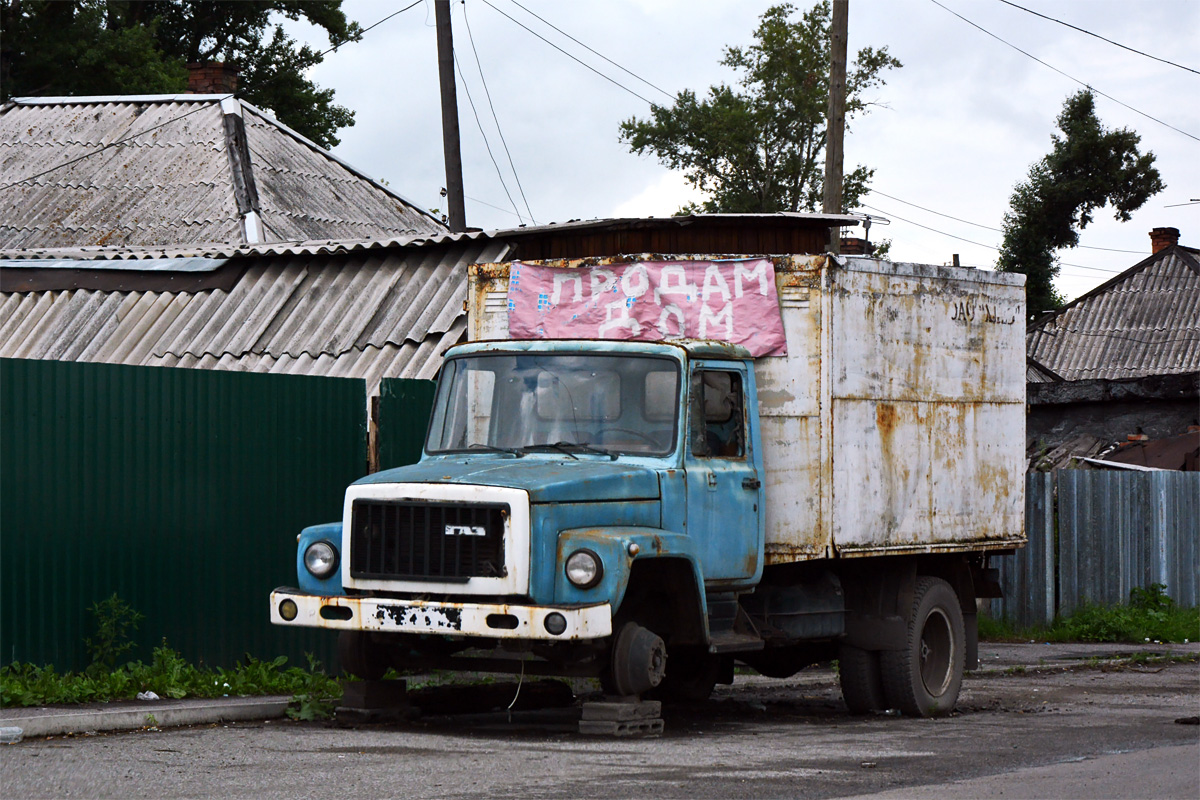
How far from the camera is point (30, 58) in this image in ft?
127

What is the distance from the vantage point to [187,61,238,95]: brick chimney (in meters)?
31.0

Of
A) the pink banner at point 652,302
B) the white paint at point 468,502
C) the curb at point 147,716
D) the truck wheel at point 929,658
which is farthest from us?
the truck wheel at point 929,658

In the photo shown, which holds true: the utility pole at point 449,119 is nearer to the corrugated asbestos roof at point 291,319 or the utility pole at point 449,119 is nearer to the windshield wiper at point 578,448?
the corrugated asbestos roof at point 291,319

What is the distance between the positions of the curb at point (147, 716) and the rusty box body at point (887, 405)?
3.11 meters

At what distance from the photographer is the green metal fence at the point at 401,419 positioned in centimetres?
1267

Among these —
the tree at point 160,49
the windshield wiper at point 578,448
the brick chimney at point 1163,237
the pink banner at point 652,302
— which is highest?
the tree at point 160,49

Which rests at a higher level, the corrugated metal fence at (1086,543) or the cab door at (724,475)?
the cab door at (724,475)

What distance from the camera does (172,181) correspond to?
2477 cm

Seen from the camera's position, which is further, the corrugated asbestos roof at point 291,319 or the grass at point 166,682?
the corrugated asbestos roof at point 291,319

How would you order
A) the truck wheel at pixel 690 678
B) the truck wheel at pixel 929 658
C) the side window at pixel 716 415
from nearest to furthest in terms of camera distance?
the side window at pixel 716 415, the truck wheel at pixel 929 658, the truck wheel at pixel 690 678

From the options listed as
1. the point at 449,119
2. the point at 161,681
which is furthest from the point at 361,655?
the point at 449,119

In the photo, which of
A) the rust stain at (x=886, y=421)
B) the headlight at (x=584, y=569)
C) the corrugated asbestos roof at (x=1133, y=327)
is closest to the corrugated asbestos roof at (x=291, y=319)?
→ the rust stain at (x=886, y=421)

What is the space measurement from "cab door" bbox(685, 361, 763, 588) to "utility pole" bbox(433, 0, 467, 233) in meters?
12.3

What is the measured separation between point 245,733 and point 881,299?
202 inches
